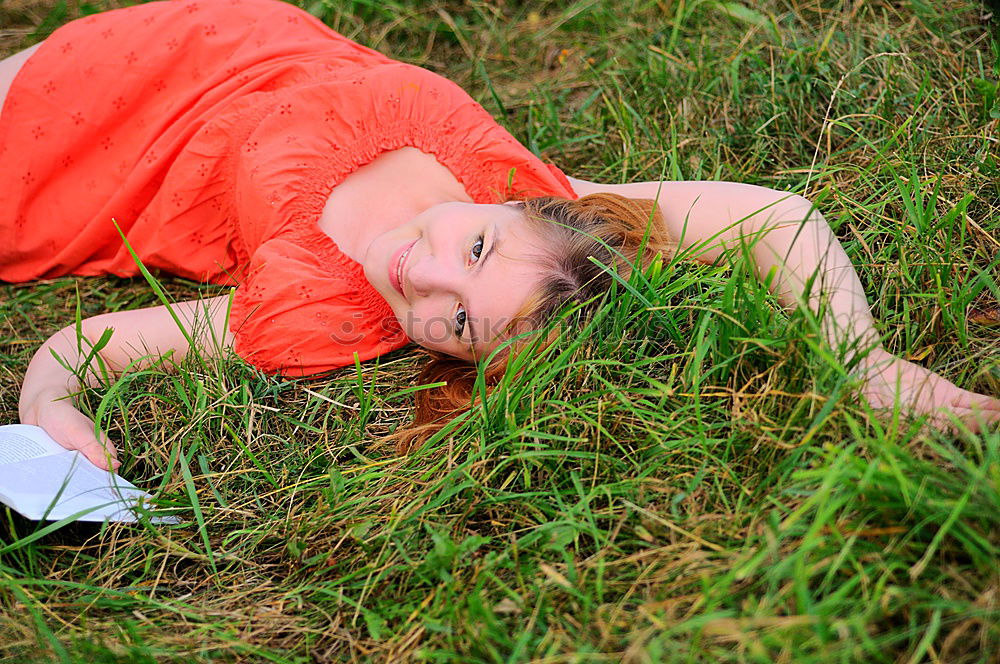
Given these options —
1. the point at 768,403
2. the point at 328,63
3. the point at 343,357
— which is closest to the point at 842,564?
the point at 768,403

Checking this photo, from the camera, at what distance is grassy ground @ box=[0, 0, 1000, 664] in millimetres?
1357

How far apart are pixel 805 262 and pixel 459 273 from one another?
783 mm

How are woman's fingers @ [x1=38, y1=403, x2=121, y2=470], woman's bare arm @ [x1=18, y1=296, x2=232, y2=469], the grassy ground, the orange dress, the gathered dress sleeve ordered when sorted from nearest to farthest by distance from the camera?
the grassy ground, woman's fingers @ [x1=38, y1=403, x2=121, y2=470], woman's bare arm @ [x1=18, y1=296, x2=232, y2=469], the gathered dress sleeve, the orange dress

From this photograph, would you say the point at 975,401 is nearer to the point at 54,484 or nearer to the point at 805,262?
the point at 805,262

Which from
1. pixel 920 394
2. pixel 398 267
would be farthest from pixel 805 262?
pixel 398 267

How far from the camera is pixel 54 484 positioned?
70.9 inches

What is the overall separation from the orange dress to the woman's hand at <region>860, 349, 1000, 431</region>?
3.38 feet

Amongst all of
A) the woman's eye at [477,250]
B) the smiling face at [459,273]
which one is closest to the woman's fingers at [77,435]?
the smiling face at [459,273]

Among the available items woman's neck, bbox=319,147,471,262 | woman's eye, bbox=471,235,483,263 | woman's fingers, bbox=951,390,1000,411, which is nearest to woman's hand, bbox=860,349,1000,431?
woman's fingers, bbox=951,390,1000,411

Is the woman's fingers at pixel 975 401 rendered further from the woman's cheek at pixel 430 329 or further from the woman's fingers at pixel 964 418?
Result: the woman's cheek at pixel 430 329

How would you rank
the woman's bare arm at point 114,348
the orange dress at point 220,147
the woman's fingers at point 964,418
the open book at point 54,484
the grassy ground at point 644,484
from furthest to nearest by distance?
the orange dress at point 220,147 < the woman's bare arm at point 114,348 < the open book at point 54,484 < the woman's fingers at point 964,418 < the grassy ground at point 644,484

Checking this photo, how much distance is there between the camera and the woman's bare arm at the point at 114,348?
2070mm

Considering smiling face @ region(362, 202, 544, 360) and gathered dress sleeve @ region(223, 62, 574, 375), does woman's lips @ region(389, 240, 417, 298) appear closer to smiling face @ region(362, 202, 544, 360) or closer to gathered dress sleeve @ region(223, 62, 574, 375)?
smiling face @ region(362, 202, 544, 360)

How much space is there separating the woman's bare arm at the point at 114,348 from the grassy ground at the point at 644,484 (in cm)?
8
